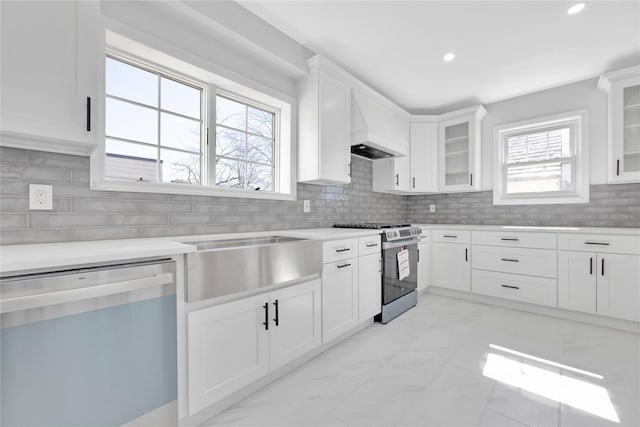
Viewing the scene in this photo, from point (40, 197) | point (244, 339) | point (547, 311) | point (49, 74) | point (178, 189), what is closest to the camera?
point (49, 74)

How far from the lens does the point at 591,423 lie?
4.71 ft

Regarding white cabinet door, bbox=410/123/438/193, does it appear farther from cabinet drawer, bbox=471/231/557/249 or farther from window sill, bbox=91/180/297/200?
window sill, bbox=91/180/297/200

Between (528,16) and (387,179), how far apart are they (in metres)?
2.07

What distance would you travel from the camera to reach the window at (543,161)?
325 cm

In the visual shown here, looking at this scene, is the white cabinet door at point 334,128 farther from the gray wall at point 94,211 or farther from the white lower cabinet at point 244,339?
the white lower cabinet at point 244,339

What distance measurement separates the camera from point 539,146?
11.7ft

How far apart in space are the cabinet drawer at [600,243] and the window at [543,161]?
2.41 ft

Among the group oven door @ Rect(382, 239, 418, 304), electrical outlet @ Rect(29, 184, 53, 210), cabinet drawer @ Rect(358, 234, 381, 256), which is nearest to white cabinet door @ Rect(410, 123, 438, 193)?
oven door @ Rect(382, 239, 418, 304)

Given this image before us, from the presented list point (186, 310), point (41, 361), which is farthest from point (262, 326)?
point (41, 361)

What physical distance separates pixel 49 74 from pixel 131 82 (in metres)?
0.71

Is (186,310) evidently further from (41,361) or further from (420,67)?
(420,67)

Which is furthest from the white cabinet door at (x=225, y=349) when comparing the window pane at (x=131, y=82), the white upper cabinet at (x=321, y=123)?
the window pane at (x=131, y=82)

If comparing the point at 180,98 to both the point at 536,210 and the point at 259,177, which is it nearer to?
the point at 259,177

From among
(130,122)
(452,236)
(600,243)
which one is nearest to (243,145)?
(130,122)
